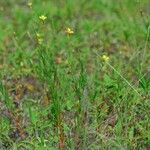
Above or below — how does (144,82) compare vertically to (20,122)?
above

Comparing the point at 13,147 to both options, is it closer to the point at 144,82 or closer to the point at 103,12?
the point at 144,82

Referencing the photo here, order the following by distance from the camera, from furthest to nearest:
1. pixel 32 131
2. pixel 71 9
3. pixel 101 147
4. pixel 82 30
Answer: pixel 71 9
pixel 82 30
pixel 32 131
pixel 101 147

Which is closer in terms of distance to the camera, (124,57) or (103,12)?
(124,57)

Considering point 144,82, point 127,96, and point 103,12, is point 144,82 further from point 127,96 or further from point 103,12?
point 103,12

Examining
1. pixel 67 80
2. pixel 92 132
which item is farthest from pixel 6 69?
pixel 92 132

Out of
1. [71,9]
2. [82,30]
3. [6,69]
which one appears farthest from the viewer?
[71,9]

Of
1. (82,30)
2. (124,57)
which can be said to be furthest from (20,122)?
(82,30)
